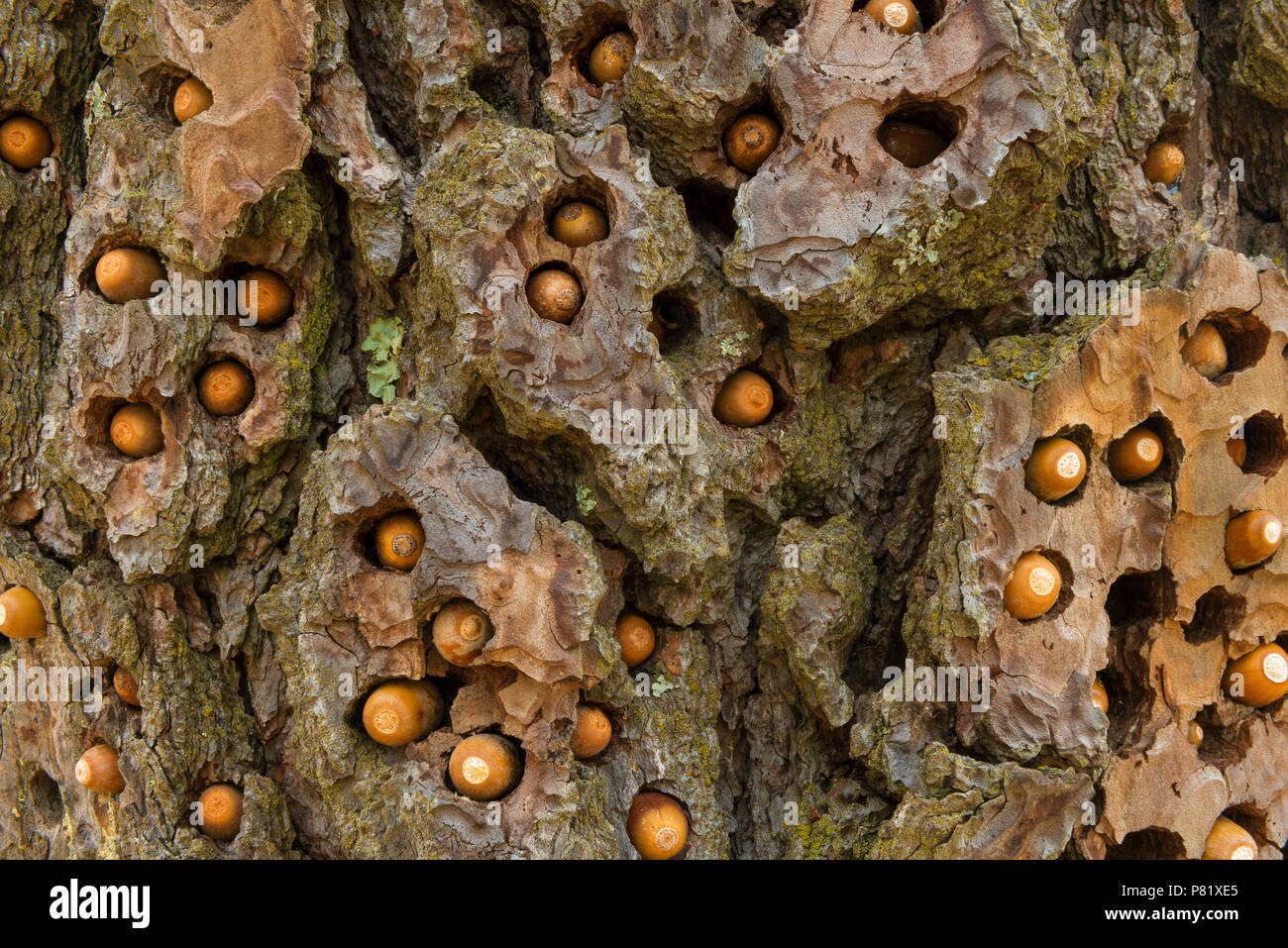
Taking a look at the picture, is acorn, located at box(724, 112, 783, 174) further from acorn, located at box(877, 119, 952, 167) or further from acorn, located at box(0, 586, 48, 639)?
acorn, located at box(0, 586, 48, 639)

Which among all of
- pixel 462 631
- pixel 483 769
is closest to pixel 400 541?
pixel 462 631

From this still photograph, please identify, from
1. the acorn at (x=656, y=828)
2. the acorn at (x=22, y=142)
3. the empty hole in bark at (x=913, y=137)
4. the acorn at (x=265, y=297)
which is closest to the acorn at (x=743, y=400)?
the empty hole in bark at (x=913, y=137)

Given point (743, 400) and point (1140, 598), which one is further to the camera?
point (1140, 598)

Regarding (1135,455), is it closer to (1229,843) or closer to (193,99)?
(1229,843)

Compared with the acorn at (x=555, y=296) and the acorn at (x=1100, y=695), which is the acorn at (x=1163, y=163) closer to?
the acorn at (x=1100, y=695)

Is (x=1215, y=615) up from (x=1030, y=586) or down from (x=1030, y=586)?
down

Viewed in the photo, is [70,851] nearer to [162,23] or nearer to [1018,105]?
[162,23]

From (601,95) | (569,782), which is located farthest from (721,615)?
(601,95)
